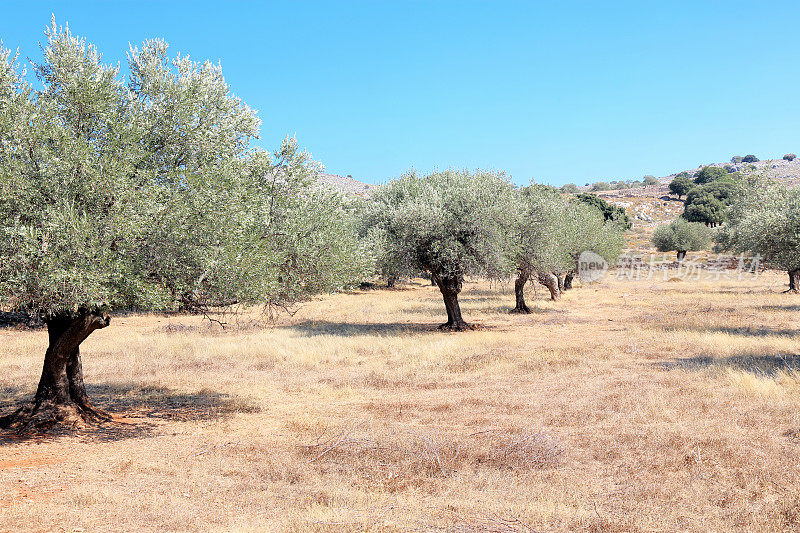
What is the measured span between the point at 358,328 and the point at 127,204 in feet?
69.3

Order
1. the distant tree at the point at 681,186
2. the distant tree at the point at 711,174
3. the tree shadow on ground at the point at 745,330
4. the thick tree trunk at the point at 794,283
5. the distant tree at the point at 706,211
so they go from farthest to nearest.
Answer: the distant tree at the point at 681,186
the distant tree at the point at 711,174
the distant tree at the point at 706,211
the thick tree trunk at the point at 794,283
the tree shadow on ground at the point at 745,330

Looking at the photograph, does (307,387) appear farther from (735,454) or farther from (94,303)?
(735,454)

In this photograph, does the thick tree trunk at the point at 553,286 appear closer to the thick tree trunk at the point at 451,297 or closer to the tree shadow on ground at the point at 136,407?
the thick tree trunk at the point at 451,297

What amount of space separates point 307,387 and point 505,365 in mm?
6970

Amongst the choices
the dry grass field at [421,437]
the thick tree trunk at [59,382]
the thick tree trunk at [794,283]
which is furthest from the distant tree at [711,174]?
the thick tree trunk at [59,382]

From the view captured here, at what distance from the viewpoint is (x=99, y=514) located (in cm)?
802

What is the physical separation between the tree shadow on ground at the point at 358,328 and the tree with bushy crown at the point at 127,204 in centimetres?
1420

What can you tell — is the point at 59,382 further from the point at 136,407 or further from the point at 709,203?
the point at 709,203

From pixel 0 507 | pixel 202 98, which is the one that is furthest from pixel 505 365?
pixel 0 507

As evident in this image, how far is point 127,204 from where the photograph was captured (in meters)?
10.7

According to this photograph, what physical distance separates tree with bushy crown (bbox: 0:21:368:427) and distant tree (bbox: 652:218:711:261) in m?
84.9

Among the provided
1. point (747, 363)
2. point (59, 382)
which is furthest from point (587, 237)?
point (59, 382)

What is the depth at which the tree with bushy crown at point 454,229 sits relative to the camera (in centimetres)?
2681

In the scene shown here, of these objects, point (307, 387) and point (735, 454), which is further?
point (307, 387)
